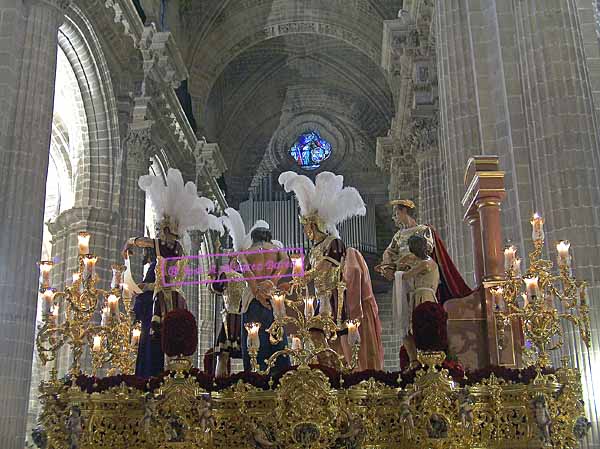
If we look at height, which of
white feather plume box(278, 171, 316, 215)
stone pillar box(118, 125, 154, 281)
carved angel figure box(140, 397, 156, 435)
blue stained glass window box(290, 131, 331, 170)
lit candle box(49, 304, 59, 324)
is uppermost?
blue stained glass window box(290, 131, 331, 170)

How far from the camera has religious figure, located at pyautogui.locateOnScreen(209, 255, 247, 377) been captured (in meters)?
6.98

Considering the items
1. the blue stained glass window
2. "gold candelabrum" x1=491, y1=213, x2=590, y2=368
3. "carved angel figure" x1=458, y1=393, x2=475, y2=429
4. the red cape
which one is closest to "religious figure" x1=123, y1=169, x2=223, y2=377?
the red cape

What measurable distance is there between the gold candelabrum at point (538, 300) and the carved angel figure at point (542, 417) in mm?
244

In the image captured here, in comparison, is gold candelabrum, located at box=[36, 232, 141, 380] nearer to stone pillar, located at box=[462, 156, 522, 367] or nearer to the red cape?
the red cape

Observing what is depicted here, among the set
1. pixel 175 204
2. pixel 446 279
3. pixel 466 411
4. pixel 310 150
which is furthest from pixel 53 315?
pixel 310 150

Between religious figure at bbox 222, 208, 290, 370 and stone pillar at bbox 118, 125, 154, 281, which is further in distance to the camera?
stone pillar at bbox 118, 125, 154, 281

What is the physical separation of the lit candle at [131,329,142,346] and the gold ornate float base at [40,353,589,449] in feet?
6.75

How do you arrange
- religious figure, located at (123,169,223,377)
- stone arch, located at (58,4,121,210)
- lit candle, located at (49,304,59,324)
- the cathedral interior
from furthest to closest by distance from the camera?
stone arch, located at (58,4,121,210) < the cathedral interior < religious figure, located at (123,169,223,377) < lit candle, located at (49,304,59,324)

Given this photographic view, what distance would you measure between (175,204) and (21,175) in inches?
148

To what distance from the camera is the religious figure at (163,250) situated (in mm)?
6906

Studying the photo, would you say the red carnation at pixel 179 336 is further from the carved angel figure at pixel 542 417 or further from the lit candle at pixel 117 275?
the carved angel figure at pixel 542 417

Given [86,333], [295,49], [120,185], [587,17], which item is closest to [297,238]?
[295,49]

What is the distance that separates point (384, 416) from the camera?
4.90 metres

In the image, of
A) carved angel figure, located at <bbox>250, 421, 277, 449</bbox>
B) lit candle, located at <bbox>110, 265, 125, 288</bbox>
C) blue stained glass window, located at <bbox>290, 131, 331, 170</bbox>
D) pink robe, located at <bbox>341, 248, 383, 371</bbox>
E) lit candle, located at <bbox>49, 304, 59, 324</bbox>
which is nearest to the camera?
carved angel figure, located at <bbox>250, 421, 277, 449</bbox>
